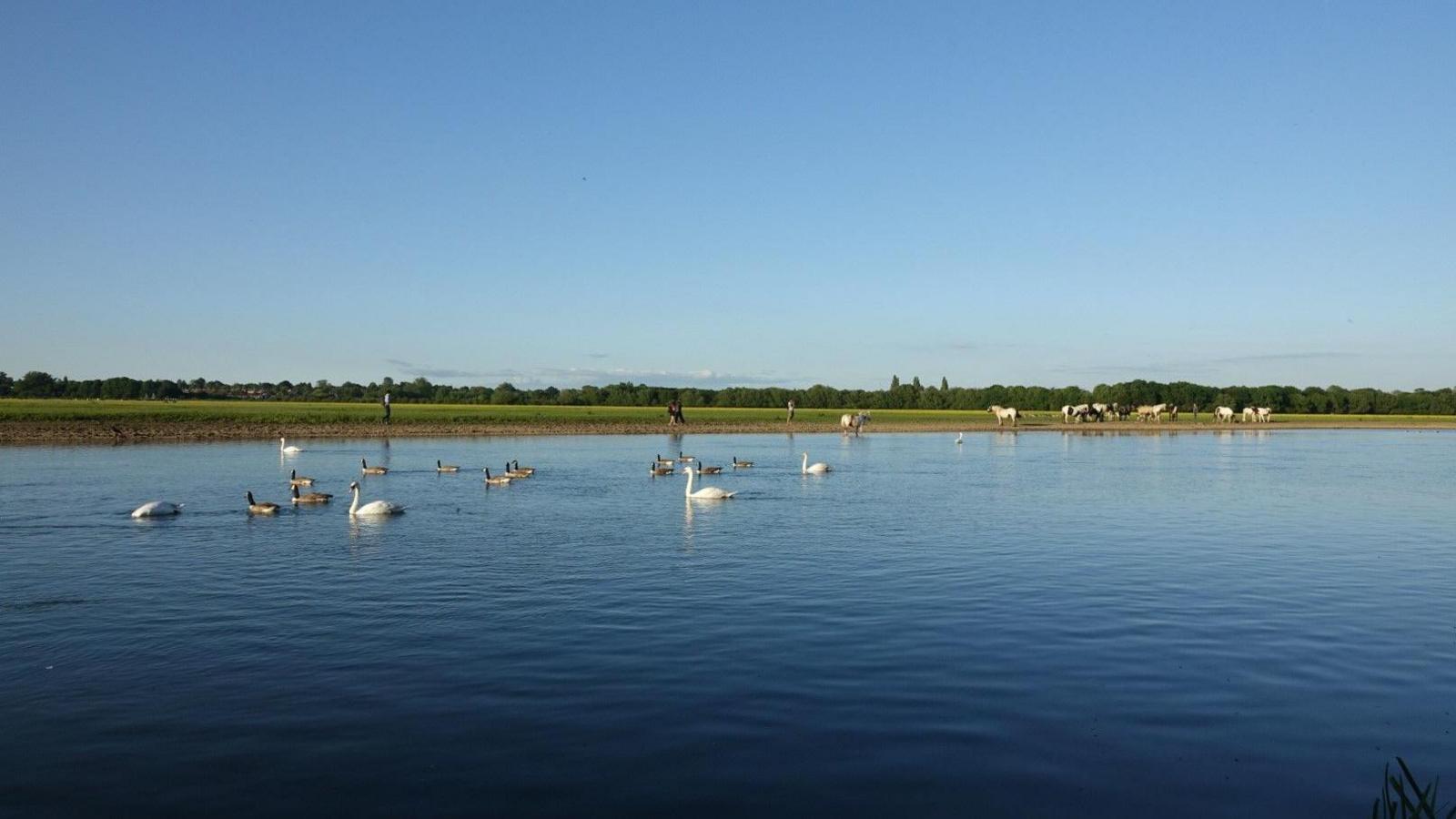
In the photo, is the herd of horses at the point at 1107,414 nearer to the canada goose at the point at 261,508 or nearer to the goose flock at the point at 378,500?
the goose flock at the point at 378,500

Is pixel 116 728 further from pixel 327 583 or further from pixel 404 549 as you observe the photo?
pixel 404 549

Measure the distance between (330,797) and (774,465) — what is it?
33473 millimetres

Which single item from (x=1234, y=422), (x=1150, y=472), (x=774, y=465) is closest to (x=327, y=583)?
(x=774, y=465)

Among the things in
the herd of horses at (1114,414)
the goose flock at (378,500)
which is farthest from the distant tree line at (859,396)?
the goose flock at (378,500)

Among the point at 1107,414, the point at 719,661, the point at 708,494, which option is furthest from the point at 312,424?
the point at 1107,414

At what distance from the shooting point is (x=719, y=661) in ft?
35.5

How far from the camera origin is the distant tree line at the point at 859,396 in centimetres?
12800

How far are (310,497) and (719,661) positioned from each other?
57.7 ft

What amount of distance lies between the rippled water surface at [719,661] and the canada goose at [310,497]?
128cm

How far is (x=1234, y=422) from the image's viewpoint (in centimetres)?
9494

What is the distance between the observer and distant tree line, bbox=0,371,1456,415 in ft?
420

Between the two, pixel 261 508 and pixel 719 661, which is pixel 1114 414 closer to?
pixel 261 508

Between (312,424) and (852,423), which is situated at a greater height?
(312,424)

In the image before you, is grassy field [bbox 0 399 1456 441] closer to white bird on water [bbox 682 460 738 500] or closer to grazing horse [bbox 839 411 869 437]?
grazing horse [bbox 839 411 869 437]
